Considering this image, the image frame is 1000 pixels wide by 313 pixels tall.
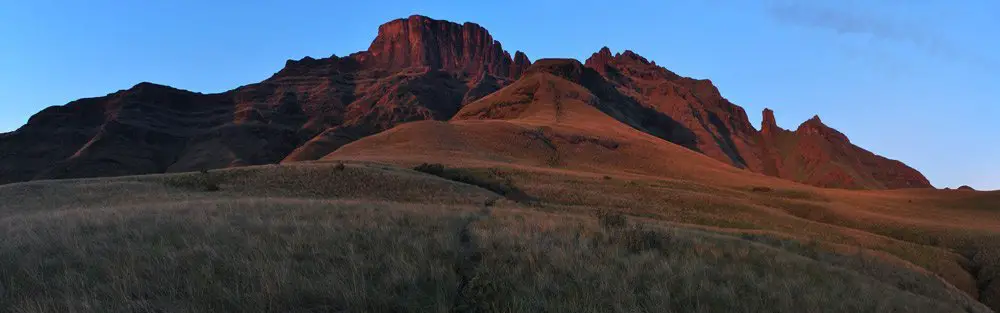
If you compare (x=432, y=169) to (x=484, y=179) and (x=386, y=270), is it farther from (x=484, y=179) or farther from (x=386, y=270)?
Answer: (x=386, y=270)

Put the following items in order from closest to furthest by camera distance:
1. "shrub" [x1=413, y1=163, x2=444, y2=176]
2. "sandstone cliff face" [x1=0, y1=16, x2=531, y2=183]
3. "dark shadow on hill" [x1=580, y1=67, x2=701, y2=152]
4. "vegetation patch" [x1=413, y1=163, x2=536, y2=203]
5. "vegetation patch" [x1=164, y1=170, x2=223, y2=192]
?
1. "vegetation patch" [x1=164, y1=170, x2=223, y2=192]
2. "vegetation patch" [x1=413, y1=163, x2=536, y2=203]
3. "shrub" [x1=413, y1=163, x2=444, y2=176]
4. "sandstone cliff face" [x1=0, y1=16, x2=531, y2=183]
5. "dark shadow on hill" [x1=580, y1=67, x2=701, y2=152]

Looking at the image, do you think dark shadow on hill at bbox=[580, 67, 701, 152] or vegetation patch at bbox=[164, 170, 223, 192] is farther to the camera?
dark shadow on hill at bbox=[580, 67, 701, 152]

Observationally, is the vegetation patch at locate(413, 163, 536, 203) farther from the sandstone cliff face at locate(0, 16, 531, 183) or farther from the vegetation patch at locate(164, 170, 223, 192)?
the sandstone cliff face at locate(0, 16, 531, 183)

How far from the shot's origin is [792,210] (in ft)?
137

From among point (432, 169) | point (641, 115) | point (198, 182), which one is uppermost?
point (641, 115)

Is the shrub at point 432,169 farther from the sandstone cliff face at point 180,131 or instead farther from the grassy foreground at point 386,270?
the sandstone cliff face at point 180,131

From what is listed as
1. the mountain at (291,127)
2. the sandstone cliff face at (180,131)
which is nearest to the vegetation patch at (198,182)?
the mountain at (291,127)

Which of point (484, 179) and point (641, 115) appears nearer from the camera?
point (484, 179)

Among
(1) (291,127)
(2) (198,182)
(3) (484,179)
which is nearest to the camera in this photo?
(2) (198,182)

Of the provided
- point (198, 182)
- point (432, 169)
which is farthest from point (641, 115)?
point (198, 182)

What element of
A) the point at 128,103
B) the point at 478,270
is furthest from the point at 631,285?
the point at 128,103

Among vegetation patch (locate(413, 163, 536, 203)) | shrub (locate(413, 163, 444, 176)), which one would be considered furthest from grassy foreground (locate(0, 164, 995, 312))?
shrub (locate(413, 163, 444, 176))

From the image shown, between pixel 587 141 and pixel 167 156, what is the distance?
12929 cm

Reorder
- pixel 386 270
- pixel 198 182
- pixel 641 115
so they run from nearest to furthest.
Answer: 1. pixel 386 270
2. pixel 198 182
3. pixel 641 115
